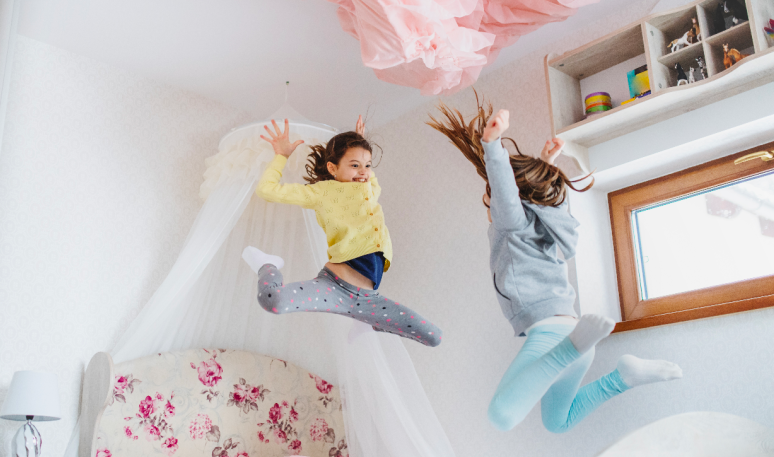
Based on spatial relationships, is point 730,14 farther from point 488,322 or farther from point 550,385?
point 488,322

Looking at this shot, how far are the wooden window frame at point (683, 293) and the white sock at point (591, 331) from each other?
2.52 ft

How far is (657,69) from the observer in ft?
7.83

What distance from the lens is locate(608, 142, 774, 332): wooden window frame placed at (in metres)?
2.30

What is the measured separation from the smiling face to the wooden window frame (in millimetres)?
1221

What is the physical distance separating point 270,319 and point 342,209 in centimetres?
113

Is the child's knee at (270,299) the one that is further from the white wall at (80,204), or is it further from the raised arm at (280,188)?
the white wall at (80,204)

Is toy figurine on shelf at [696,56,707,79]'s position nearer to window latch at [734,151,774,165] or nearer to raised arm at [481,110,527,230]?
window latch at [734,151,774,165]

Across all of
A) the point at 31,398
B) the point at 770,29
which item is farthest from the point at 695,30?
the point at 31,398

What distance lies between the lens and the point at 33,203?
287 centimetres

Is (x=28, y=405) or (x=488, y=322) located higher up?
(x=488, y=322)

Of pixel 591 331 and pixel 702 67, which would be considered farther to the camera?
pixel 702 67

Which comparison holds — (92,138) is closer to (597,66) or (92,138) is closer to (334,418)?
(334,418)

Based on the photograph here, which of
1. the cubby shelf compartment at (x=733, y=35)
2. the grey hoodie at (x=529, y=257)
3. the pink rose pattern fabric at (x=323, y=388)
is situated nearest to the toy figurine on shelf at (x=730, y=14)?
the cubby shelf compartment at (x=733, y=35)

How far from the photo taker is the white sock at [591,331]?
1725mm
